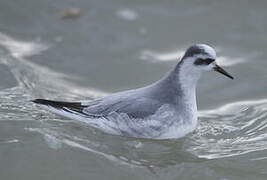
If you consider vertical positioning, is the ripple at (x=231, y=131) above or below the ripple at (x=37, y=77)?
below

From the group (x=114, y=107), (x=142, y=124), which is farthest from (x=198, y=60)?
(x=114, y=107)

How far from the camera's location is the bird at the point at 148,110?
798 cm

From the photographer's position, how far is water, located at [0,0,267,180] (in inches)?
289

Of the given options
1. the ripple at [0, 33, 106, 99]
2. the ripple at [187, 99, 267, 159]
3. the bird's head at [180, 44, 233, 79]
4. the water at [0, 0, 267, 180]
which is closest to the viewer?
the water at [0, 0, 267, 180]

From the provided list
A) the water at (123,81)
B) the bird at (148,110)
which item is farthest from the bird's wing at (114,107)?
the water at (123,81)

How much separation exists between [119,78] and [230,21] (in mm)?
2573

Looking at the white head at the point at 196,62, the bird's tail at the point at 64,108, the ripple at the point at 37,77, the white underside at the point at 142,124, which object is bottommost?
the white underside at the point at 142,124

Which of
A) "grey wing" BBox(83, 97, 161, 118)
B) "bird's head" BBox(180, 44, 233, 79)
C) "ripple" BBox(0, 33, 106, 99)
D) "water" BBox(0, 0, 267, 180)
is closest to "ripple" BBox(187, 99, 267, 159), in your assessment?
"water" BBox(0, 0, 267, 180)

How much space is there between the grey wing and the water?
12.0 inches

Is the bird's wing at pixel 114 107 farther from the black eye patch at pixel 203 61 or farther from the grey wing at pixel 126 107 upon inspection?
the black eye patch at pixel 203 61

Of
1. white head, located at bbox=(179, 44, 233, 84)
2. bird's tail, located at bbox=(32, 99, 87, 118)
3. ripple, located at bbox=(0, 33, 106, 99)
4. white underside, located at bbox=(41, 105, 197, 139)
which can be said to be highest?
ripple, located at bbox=(0, 33, 106, 99)

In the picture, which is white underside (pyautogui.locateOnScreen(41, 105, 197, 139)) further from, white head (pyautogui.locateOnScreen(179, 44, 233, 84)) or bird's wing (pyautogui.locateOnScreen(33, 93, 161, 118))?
white head (pyautogui.locateOnScreen(179, 44, 233, 84))

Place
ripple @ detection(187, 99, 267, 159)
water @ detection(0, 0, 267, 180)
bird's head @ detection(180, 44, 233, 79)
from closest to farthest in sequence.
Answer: water @ detection(0, 0, 267, 180), ripple @ detection(187, 99, 267, 159), bird's head @ detection(180, 44, 233, 79)

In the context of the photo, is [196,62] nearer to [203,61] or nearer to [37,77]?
[203,61]
